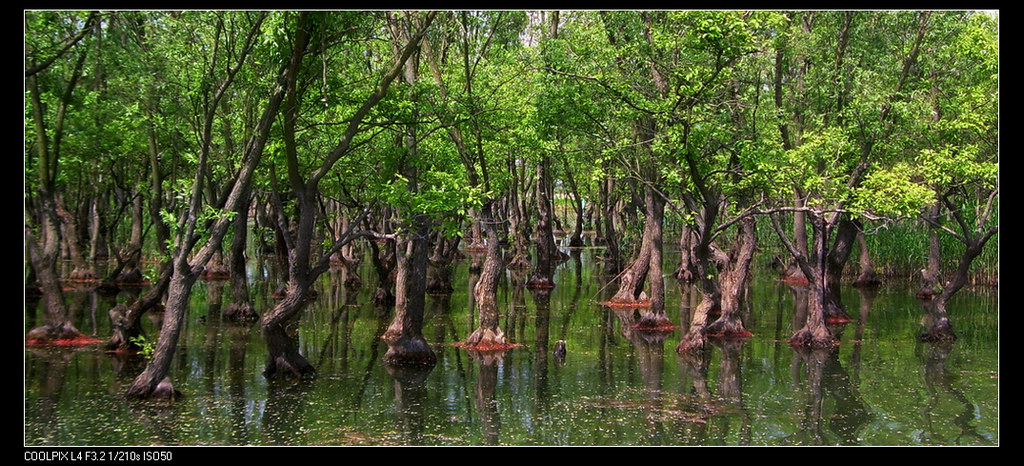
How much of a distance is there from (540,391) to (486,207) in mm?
11980

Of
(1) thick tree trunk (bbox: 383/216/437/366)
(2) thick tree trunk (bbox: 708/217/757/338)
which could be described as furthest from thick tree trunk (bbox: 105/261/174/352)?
(2) thick tree trunk (bbox: 708/217/757/338)

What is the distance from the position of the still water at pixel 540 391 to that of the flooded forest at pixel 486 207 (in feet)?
0.36

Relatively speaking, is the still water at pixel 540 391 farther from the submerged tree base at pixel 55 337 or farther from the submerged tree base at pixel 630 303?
the submerged tree base at pixel 630 303

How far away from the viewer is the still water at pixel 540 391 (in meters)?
15.9

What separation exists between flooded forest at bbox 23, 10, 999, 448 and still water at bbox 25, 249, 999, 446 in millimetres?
110

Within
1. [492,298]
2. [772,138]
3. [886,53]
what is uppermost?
[886,53]

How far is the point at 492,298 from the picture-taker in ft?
80.2

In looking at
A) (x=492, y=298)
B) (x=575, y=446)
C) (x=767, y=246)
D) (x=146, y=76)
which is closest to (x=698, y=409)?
(x=575, y=446)

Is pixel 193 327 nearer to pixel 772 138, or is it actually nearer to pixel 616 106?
pixel 616 106

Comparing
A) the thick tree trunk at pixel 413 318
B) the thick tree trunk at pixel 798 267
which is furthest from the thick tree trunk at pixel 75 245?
the thick tree trunk at pixel 798 267

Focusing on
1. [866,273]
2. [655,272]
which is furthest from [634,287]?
[866,273]

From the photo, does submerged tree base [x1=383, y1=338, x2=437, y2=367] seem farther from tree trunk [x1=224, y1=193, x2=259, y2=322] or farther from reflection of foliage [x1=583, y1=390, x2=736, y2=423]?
tree trunk [x1=224, y1=193, x2=259, y2=322]

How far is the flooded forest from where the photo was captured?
17109mm

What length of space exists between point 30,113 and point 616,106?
14375mm
